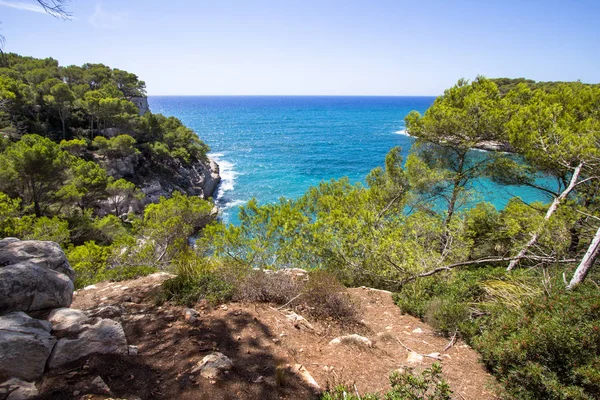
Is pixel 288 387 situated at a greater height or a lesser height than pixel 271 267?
greater

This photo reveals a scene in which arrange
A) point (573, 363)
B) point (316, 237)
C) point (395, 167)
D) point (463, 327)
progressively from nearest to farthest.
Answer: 1. point (573, 363)
2. point (463, 327)
3. point (316, 237)
4. point (395, 167)

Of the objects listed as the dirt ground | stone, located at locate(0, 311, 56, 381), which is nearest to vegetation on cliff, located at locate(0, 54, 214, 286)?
stone, located at locate(0, 311, 56, 381)

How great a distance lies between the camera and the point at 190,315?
17.7 ft

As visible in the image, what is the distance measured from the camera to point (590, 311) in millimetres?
3980

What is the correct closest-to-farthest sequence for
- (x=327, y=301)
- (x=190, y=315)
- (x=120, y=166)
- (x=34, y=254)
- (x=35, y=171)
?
(x=34, y=254) < (x=190, y=315) < (x=327, y=301) < (x=35, y=171) < (x=120, y=166)

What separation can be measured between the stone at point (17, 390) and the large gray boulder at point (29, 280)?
55.4 inches

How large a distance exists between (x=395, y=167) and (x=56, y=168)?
1933cm

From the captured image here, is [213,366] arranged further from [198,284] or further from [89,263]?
[89,263]

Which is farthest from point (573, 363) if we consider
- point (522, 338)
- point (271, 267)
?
point (271, 267)

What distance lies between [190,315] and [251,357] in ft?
5.20

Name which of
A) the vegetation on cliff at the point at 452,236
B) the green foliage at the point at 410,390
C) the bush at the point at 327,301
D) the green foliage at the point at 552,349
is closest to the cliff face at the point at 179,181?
the vegetation on cliff at the point at 452,236

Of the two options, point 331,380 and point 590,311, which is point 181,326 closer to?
point 331,380

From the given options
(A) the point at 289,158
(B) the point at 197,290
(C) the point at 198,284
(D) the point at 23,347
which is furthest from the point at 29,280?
(A) the point at 289,158

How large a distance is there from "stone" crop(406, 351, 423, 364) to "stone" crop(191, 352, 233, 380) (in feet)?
9.34
